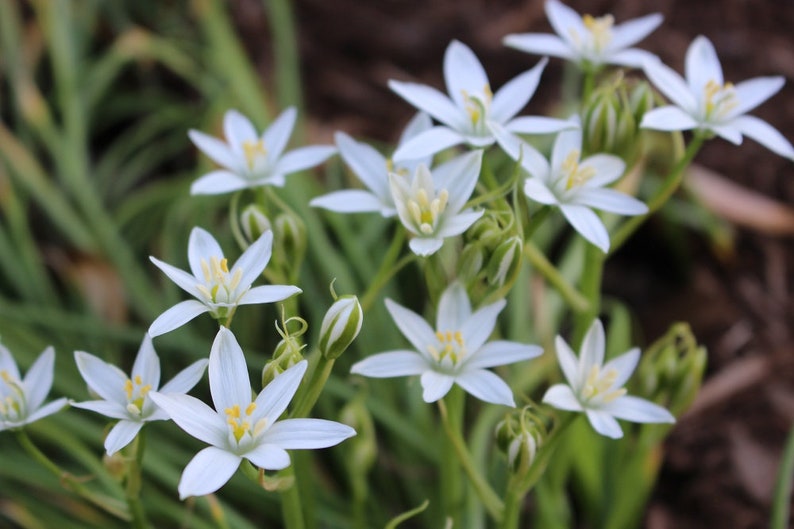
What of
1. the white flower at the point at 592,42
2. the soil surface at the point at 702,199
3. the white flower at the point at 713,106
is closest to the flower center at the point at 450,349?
the white flower at the point at 713,106

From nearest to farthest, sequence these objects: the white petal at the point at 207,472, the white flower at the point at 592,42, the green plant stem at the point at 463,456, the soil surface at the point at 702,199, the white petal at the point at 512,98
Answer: the white petal at the point at 207,472
the green plant stem at the point at 463,456
the white petal at the point at 512,98
the white flower at the point at 592,42
the soil surface at the point at 702,199

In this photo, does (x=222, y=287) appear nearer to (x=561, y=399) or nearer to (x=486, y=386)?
(x=486, y=386)

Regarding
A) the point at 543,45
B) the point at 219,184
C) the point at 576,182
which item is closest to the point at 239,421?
the point at 219,184

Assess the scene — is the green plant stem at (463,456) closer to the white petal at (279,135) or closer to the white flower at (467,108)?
the white flower at (467,108)

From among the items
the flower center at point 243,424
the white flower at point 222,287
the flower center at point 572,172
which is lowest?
the flower center at point 243,424


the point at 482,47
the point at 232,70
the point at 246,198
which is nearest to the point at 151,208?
the point at 246,198

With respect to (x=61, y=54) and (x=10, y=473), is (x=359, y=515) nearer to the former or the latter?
(x=10, y=473)

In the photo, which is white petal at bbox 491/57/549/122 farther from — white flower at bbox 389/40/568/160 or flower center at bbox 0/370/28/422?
flower center at bbox 0/370/28/422
